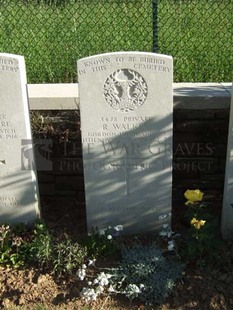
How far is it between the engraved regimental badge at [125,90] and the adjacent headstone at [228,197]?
0.68m

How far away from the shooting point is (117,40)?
5223mm

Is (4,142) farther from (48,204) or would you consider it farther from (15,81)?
(48,204)

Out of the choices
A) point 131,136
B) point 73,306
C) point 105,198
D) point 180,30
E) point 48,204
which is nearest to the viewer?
point 73,306

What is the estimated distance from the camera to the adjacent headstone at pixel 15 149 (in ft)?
10.6

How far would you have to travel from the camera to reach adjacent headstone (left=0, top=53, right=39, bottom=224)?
10.6 ft

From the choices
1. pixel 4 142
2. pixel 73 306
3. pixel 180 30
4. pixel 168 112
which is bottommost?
pixel 73 306

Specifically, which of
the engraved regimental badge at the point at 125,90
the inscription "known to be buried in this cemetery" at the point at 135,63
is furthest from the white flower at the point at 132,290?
the inscription "known to be buried in this cemetery" at the point at 135,63

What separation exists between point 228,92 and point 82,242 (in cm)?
173

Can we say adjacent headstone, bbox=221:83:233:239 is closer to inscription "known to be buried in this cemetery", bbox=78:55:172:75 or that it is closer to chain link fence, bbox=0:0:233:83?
inscription "known to be buried in this cemetery", bbox=78:55:172:75

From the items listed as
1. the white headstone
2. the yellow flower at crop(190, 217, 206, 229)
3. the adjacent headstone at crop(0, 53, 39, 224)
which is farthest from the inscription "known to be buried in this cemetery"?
the yellow flower at crop(190, 217, 206, 229)

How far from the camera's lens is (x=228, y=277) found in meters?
3.24

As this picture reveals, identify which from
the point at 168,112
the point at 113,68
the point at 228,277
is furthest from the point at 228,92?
the point at 228,277

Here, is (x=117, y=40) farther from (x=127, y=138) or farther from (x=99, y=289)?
(x=99, y=289)

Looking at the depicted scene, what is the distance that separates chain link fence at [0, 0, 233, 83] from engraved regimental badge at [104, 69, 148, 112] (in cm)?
137
